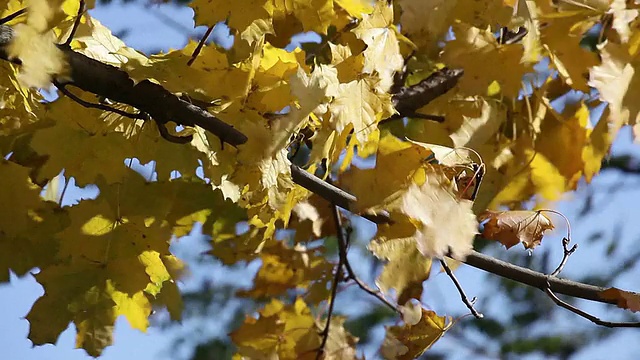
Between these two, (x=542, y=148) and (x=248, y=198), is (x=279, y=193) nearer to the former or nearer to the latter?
(x=248, y=198)

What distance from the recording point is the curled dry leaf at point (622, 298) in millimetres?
633

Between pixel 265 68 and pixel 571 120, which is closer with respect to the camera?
pixel 265 68

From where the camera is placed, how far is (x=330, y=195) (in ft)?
2.13

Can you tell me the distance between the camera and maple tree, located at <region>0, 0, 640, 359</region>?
0.62 metres

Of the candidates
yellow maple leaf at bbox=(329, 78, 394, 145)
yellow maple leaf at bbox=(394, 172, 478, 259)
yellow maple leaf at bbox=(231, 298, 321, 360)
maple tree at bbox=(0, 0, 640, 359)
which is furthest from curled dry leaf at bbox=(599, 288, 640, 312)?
yellow maple leaf at bbox=(231, 298, 321, 360)

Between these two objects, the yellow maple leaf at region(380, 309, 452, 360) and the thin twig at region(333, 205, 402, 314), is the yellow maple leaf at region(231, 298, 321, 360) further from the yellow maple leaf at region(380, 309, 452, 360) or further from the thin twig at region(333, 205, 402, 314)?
the yellow maple leaf at region(380, 309, 452, 360)

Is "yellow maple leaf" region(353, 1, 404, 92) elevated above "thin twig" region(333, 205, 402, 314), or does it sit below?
above

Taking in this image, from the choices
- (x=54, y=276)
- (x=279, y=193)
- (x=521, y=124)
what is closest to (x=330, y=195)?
(x=279, y=193)

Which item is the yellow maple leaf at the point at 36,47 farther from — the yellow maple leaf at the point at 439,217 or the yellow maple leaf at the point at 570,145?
the yellow maple leaf at the point at 570,145

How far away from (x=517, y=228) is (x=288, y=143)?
0.22 metres

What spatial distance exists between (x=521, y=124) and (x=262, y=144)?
515 mm

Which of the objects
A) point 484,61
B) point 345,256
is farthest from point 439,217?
point 345,256

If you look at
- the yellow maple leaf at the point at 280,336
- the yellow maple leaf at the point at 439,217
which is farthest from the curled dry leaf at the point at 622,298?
the yellow maple leaf at the point at 280,336

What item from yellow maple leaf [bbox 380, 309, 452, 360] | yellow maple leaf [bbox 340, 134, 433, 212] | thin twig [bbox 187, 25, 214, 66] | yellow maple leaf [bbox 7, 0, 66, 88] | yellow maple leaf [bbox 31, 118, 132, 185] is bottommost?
yellow maple leaf [bbox 380, 309, 452, 360]
